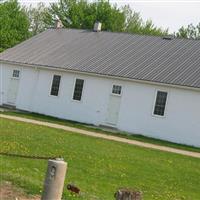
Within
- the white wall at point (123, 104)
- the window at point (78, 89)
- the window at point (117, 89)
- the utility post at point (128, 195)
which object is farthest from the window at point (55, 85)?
the utility post at point (128, 195)

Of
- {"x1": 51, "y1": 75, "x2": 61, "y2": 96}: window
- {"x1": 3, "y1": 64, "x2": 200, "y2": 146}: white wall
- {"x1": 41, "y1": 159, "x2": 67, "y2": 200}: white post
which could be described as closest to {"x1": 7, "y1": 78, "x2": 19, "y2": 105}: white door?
{"x1": 3, "y1": 64, "x2": 200, "y2": 146}: white wall

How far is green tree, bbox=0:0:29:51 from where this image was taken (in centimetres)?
6088

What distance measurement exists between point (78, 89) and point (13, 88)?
19.3 feet

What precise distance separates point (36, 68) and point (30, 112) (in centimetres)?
278

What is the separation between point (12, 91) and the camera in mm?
37562

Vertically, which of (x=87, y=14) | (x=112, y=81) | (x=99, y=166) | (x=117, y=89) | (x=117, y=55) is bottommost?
(x=99, y=166)

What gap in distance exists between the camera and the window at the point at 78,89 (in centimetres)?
3344

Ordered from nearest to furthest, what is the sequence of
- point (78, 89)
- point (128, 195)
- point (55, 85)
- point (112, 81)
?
1. point (128, 195)
2. point (112, 81)
3. point (78, 89)
4. point (55, 85)

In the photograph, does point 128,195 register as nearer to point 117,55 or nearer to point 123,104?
point 123,104

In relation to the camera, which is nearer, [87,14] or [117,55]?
[117,55]

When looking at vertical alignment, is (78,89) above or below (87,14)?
below

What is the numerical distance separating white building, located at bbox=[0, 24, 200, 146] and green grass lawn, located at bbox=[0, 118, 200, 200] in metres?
7.15

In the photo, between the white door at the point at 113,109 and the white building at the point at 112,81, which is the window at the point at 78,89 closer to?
the white building at the point at 112,81

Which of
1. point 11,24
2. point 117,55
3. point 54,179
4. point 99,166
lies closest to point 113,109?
point 117,55
